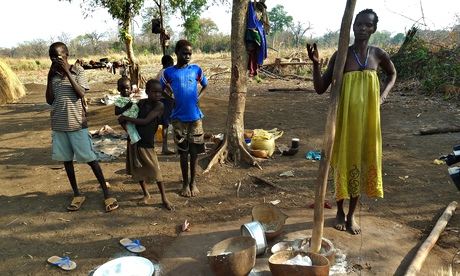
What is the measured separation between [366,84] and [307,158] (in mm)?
2717

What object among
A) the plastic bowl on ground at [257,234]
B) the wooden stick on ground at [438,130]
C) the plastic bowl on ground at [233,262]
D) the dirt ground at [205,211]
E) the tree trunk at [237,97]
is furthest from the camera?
the wooden stick on ground at [438,130]

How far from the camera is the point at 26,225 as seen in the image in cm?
376

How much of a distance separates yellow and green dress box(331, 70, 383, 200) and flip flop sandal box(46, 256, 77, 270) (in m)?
2.26

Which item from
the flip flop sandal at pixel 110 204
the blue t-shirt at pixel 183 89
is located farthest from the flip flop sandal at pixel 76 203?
the blue t-shirt at pixel 183 89

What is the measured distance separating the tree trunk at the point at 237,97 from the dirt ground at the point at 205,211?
0.70ft

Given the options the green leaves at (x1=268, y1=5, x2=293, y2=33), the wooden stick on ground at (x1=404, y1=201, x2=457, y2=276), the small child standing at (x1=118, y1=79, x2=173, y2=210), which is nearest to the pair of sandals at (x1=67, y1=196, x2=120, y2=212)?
the small child standing at (x1=118, y1=79, x2=173, y2=210)

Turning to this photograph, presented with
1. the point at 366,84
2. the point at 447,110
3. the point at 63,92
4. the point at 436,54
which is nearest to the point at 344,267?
the point at 366,84

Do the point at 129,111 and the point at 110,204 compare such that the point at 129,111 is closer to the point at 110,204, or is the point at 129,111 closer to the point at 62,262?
the point at 110,204

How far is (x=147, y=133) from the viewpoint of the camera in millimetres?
3848

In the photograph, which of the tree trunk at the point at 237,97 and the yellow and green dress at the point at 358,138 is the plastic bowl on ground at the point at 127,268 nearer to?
the yellow and green dress at the point at 358,138

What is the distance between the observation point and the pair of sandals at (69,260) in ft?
9.78

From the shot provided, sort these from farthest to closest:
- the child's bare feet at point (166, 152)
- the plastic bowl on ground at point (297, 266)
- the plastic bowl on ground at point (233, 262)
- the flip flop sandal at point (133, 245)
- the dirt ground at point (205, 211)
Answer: the child's bare feet at point (166, 152) → the flip flop sandal at point (133, 245) → the dirt ground at point (205, 211) → the plastic bowl on ground at point (233, 262) → the plastic bowl on ground at point (297, 266)

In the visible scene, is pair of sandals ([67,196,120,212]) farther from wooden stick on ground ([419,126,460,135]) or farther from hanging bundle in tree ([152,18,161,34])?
hanging bundle in tree ([152,18,161,34])

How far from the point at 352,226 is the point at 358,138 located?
2.81ft
